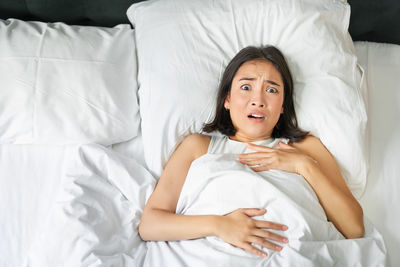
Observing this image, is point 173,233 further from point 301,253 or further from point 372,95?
point 372,95

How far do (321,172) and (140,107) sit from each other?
67 centimetres

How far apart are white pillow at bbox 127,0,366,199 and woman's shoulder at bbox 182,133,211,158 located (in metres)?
0.03

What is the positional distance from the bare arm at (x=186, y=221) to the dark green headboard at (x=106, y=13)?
66 centimetres

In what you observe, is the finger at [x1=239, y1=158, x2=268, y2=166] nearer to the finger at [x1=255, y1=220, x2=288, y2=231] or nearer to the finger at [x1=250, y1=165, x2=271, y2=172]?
the finger at [x1=250, y1=165, x2=271, y2=172]

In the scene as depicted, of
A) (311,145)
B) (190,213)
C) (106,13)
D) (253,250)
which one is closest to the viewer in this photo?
(253,250)

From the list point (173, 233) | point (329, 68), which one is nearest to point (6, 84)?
point (173, 233)

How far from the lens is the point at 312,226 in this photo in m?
1.14

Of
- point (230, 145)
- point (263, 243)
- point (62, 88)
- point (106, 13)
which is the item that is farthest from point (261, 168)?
point (106, 13)

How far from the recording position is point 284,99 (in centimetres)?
141

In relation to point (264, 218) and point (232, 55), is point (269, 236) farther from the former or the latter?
point (232, 55)

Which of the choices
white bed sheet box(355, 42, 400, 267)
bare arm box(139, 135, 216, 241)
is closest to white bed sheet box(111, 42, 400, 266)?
white bed sheet box(355, 42, 400, 267)

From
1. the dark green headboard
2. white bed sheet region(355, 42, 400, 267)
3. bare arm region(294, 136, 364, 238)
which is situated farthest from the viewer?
the dark green headboard

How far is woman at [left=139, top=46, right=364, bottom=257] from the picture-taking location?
116 centimetres

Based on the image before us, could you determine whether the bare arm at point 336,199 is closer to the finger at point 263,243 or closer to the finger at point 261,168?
the finger at point 261,168
